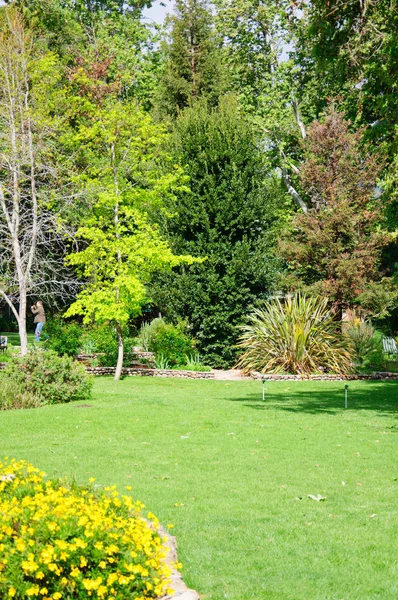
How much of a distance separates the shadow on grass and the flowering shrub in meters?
9.41

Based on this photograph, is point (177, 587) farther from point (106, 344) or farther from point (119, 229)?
point (106, 344)

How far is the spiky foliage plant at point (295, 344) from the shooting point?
2027 cm

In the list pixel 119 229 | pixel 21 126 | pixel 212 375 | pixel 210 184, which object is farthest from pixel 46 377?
pixel 210 184

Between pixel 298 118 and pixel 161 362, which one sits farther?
pixel 298 118

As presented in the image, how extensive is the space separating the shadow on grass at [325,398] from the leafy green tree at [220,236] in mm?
4402

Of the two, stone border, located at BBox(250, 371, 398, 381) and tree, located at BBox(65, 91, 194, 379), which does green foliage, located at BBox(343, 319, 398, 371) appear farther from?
tree, located at BBox(65, 91, 194, 379)

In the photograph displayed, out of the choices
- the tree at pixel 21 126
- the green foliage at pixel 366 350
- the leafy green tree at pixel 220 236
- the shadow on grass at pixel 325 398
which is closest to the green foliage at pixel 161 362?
the leafy green tree at pixel 220 236

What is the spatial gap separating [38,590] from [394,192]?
12.1 m

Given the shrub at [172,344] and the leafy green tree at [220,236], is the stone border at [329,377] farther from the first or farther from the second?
the leafy green tree at [220,236]

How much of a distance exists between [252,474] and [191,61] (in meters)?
31.6

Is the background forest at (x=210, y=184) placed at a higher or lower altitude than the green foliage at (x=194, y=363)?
higher

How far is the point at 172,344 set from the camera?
21672mm

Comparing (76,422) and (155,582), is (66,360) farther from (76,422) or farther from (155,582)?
(155,582)

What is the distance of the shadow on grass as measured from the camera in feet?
45.2
